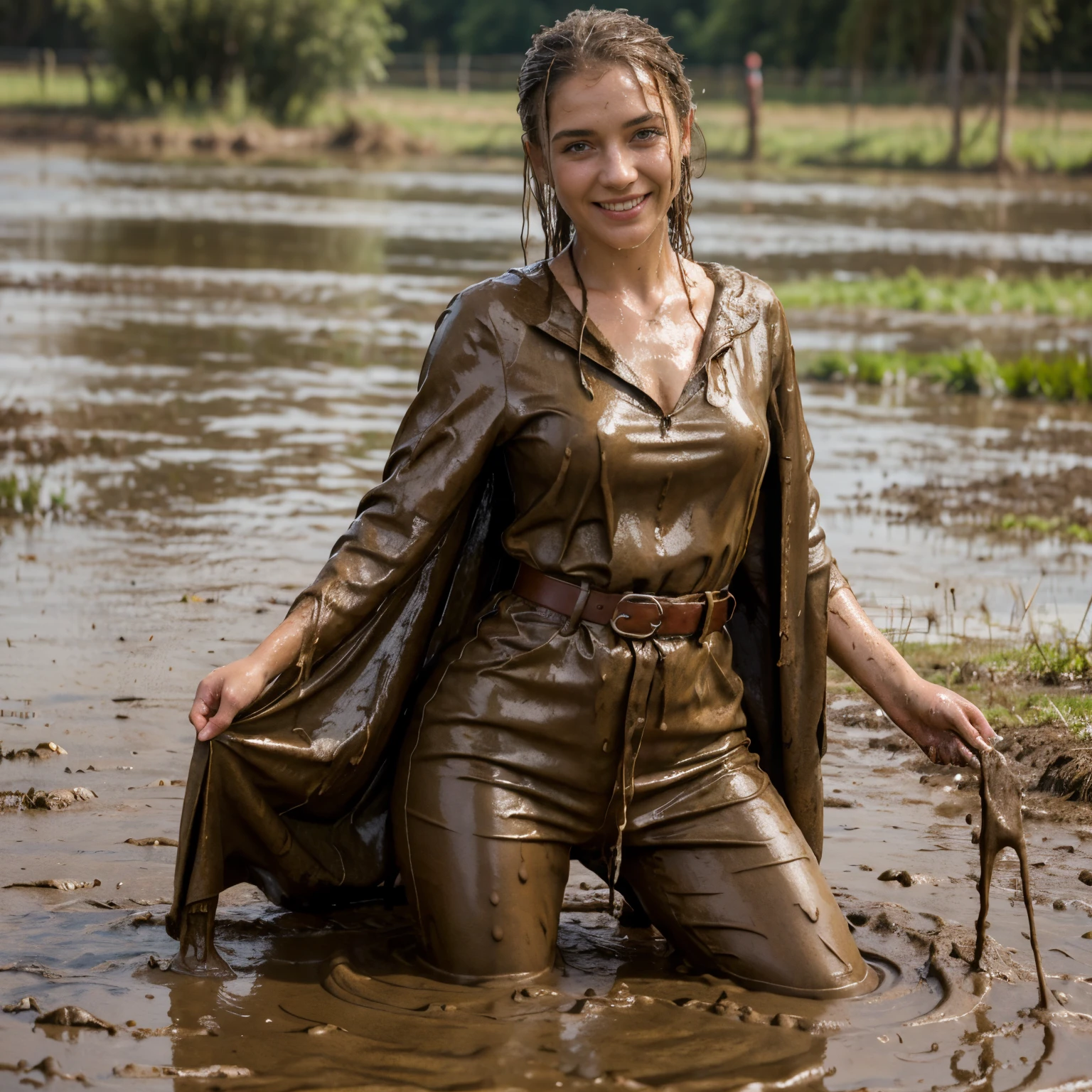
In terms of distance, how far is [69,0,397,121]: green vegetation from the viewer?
47812 millimetres

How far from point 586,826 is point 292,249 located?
60.9 ft

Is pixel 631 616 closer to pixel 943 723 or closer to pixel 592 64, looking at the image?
pixel 943 723

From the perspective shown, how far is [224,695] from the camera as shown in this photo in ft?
12.1

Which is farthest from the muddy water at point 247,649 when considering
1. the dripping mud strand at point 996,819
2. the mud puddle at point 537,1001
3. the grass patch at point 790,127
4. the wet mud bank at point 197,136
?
the grass patch at point 790,127

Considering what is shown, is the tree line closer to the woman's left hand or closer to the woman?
the woman

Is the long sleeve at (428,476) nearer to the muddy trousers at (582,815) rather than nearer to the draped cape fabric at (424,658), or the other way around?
the draped cape fabric at (424,658)

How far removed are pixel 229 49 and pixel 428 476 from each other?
4743 cm

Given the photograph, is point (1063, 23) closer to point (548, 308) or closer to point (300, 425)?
point (300, 425)

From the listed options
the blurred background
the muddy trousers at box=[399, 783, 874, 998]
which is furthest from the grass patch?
the muddy trousers at box=[399, 783, 874, 998]

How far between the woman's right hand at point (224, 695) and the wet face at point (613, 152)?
1200mm

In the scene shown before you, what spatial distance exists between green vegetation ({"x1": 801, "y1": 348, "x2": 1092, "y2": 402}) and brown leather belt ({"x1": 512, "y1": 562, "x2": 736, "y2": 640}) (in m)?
Answer: 9.07

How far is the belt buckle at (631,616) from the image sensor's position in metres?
3.84

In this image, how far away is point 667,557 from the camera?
383cm

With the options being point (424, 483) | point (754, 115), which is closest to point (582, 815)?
point (424, 483)
